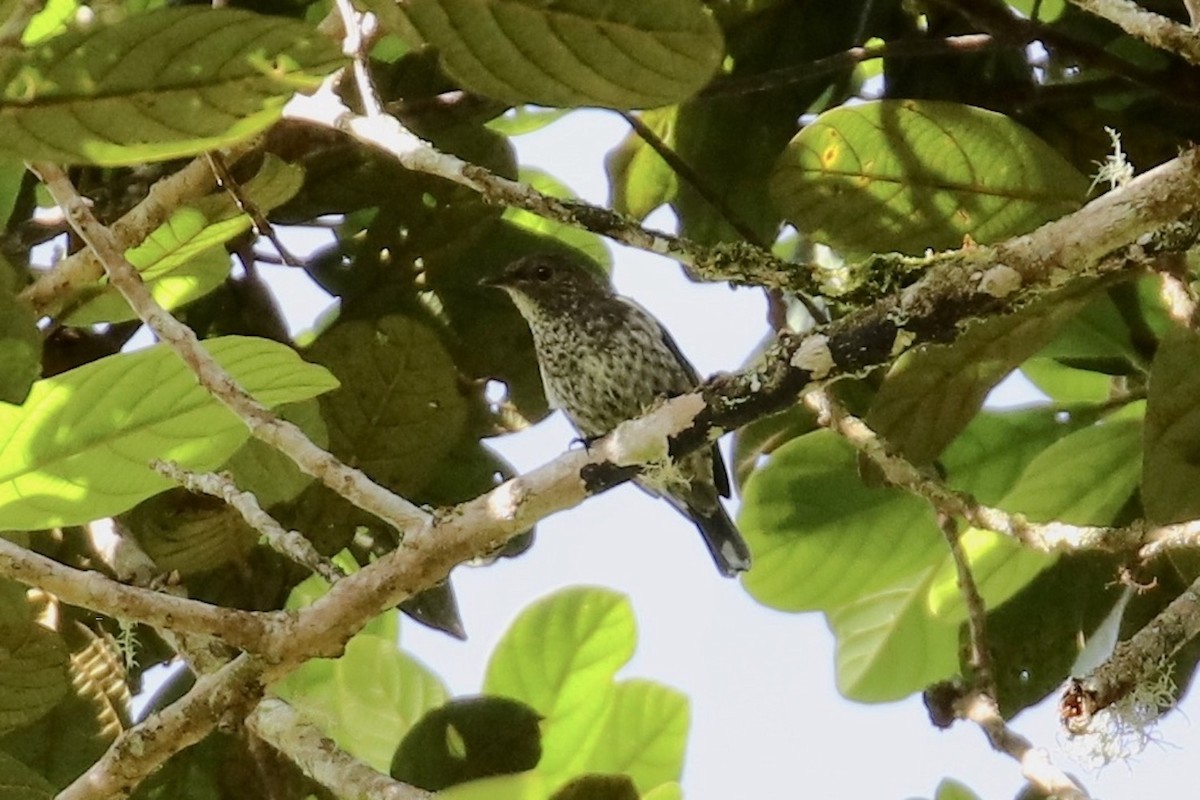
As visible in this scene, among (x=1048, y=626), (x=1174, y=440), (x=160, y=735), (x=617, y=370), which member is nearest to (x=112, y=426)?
(x=160, y=735)

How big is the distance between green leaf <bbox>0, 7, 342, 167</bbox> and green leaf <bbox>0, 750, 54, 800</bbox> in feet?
2.77

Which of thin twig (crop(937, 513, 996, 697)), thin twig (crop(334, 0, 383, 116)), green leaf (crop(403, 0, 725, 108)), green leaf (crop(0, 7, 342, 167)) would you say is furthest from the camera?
thin twig (crop(937, 513, 996, 697))

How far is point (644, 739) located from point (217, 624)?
67 cm

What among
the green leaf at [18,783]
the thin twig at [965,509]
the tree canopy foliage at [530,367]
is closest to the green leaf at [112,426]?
the tree canopy foliage at [530,367]

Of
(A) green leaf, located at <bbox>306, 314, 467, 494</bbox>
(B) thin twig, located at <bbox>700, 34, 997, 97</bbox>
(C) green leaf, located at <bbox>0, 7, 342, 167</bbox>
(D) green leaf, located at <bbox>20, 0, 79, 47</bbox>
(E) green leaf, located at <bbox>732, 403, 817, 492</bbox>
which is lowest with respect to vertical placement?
(E) green leaf, located at <bbox>732, 403, 817, 492</bbox>

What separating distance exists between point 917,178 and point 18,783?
1174mm

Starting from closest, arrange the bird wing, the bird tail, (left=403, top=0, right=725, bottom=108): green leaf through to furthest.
A: 1. (left=403, top=0, right=725, bottom=108): green leaf
2. the bird tail
3. the bird wing

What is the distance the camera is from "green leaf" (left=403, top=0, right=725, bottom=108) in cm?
105

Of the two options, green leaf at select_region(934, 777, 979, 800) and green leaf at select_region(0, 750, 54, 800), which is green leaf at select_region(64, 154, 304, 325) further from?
green leaf at select_region(934, 777, 979, 800)

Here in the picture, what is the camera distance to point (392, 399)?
1599 millimetres

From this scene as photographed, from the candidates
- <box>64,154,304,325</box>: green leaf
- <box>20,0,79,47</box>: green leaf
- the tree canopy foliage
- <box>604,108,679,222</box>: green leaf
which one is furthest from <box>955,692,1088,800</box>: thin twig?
<box>20,0,79,47</box>: green leaf

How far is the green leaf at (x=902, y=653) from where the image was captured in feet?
6.07

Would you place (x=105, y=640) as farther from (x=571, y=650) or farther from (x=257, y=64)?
(x=257, y=64)

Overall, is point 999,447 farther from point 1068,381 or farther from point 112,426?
point 112,426
